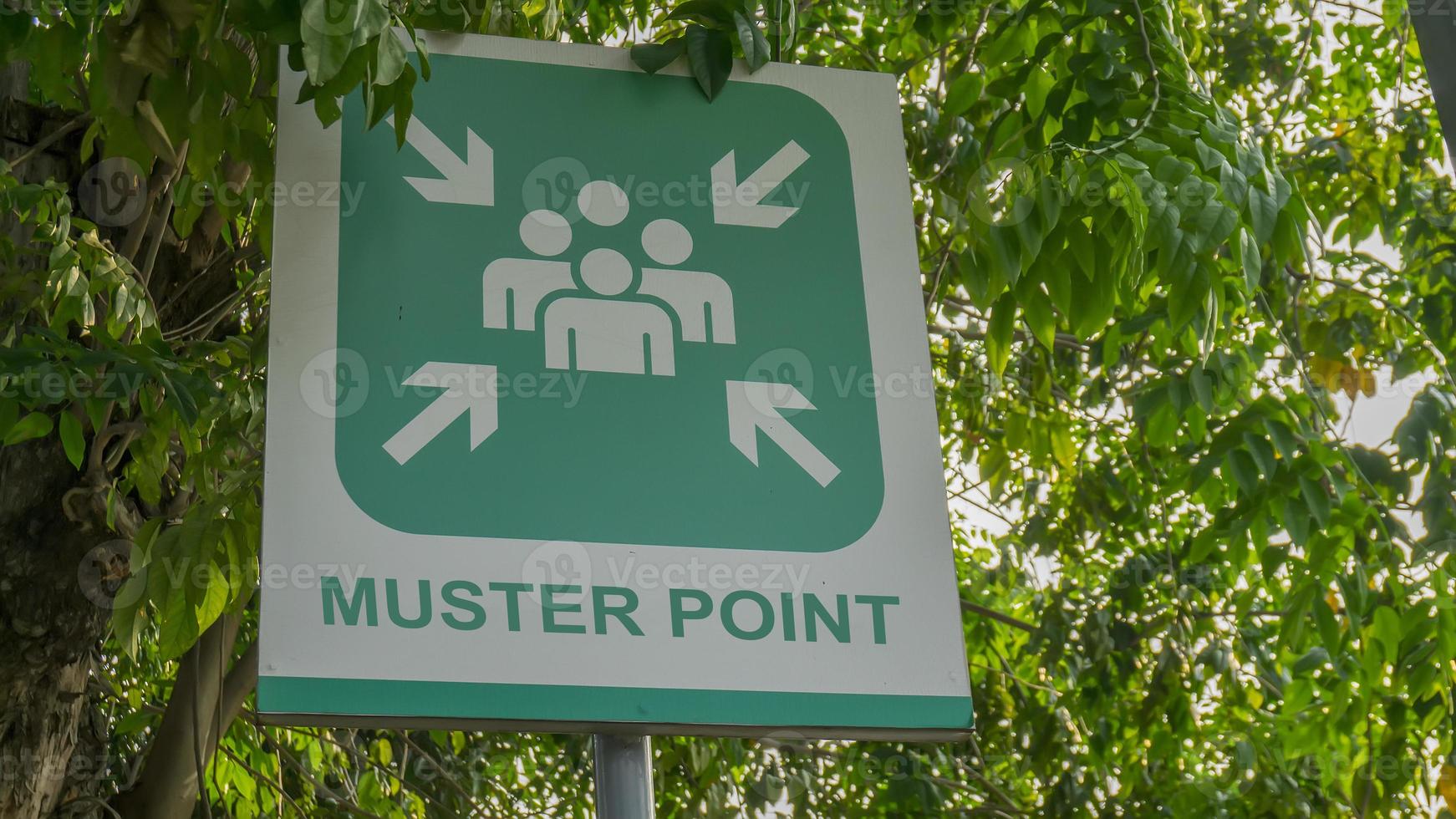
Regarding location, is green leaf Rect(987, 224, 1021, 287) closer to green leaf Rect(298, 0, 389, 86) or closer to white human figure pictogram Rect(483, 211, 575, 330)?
white human figure pictogram Rect(483, 211, 575, 330)

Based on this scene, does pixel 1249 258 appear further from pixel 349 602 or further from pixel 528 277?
pixel 349 602

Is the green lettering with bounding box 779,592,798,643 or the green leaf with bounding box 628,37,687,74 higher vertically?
the green leaf with bounding box 628,37,687,74

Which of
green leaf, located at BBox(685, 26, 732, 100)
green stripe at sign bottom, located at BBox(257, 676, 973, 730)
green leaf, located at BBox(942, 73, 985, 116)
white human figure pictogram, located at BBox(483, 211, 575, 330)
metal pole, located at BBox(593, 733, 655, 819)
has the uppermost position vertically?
green leaf, located at BBox(942, 73, 985, 116)

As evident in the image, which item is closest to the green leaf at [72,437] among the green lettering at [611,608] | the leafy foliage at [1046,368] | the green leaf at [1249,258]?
the leafy foliage at [1046,368]

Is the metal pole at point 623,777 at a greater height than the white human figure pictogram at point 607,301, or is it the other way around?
the white human figure pictogram at point 607,301

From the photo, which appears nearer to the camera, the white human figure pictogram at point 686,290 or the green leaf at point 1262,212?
the white human figure pictogram at point 686,290

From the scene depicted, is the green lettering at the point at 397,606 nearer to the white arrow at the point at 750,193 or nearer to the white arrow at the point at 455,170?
the white arrow at the point at 455,170

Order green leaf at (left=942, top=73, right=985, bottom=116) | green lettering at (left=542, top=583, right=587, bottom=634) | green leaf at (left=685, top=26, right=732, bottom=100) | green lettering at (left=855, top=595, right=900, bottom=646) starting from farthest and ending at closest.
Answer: green leaf at (left=942, top=73, right=985, bottom=116), green leaf at (left=685, top=26, right=732, bottom=100), green lettering at (left=855, top=595, right=900, bottom=646), green lettering at (left=542, top=583, right=587, bottom=634)

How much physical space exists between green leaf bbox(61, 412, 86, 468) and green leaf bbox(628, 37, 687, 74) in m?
1.32

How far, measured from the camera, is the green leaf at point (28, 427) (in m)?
2.62

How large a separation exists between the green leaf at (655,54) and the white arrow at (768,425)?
54 cm

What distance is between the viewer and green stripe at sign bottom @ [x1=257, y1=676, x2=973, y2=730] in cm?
162

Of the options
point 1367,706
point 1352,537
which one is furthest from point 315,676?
point 1367,706

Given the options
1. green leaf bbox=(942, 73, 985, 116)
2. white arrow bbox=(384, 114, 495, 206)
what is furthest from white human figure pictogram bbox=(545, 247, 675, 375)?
green leaf bbox=(942, 73, 985, 116)
